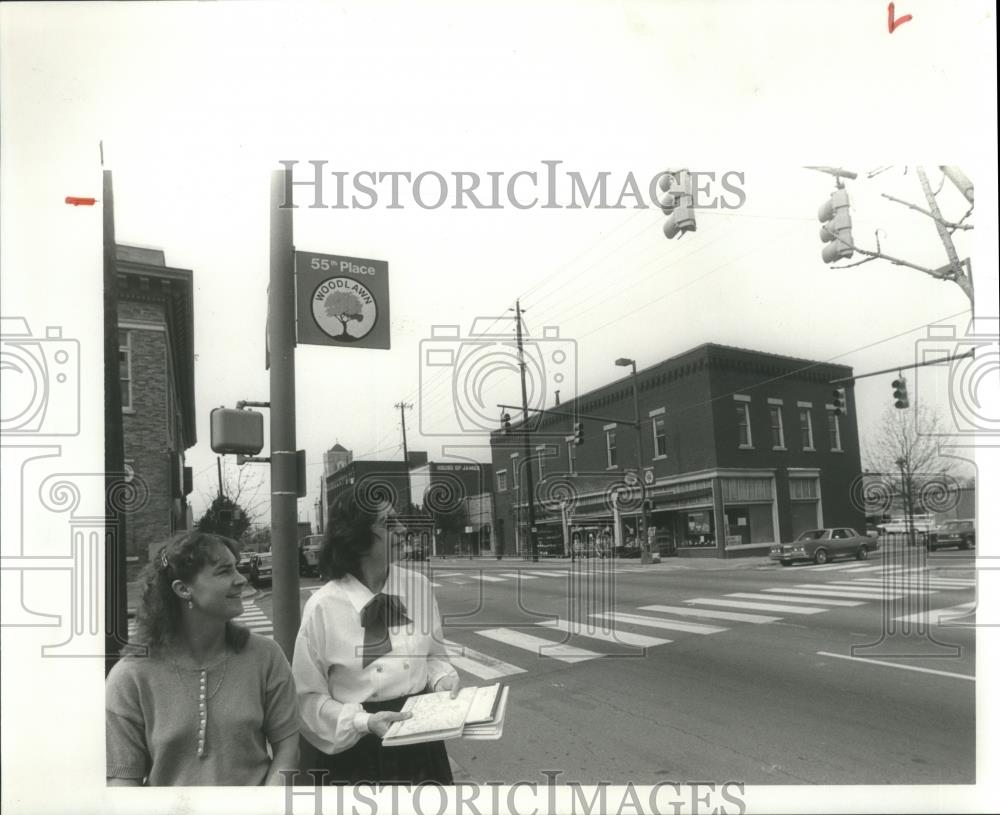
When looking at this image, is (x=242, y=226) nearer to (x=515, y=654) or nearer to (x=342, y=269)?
(x=342, y=269)

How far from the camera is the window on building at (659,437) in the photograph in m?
3.83

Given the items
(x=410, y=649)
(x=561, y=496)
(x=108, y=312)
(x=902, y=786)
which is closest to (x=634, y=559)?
(x=561, y=496)

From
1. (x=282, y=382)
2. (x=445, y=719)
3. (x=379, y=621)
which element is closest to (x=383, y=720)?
(x=445, y=719)

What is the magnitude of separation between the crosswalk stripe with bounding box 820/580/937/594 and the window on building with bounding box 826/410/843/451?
0.64 metres

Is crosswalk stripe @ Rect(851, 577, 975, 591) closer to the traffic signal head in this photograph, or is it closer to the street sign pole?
the traffic signal head

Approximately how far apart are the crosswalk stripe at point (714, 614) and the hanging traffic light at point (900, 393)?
1.19m

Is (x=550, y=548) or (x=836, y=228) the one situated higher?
(x=836, y=228)

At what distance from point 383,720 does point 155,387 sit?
185 cm

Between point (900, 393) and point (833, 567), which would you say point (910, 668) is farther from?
point (900, 393)

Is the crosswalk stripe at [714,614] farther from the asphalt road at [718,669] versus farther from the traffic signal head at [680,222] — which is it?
the traffic signal head at [680,222]

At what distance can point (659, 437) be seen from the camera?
12.6 ft

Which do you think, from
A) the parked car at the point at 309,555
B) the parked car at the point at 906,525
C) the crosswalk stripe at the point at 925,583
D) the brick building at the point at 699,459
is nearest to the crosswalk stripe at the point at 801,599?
the crosswalk stripe at the point at 925,583

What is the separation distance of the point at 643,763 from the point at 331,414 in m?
2.09

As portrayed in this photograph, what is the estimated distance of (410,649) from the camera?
10.5 ft
